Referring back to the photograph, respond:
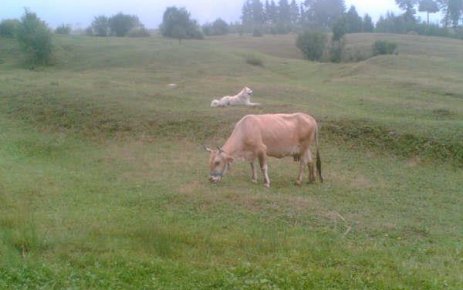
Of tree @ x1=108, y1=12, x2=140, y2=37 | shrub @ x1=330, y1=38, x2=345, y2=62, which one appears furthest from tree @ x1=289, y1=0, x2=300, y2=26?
shrub @ x1=330, y1=38, x2=345, y2=62

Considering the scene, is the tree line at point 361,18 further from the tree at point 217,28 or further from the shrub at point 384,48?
the shrub at point 384,48

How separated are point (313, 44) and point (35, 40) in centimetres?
2552

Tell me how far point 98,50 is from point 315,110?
28.8 m

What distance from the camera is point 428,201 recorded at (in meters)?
12.7

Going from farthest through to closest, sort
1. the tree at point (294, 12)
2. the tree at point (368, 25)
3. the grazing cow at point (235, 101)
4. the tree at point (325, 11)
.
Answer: the tree at point (294, 12) < the tree at point (325, 11) < the tree at point (368, 25) < the grazing cow at point (235, 101)

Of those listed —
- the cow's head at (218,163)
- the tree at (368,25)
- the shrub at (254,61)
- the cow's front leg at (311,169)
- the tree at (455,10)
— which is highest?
the tree at (455,10)

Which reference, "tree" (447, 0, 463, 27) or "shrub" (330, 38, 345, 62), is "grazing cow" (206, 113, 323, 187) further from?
"tree" (447, 0, 463, 27)

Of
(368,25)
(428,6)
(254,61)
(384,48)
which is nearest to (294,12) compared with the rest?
(428,6)

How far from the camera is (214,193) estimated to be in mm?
12164

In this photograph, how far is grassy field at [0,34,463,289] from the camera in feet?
25.5

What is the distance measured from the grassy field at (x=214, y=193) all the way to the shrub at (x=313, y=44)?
82.1ft

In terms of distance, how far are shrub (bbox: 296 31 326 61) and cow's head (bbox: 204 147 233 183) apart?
4292 centimetres

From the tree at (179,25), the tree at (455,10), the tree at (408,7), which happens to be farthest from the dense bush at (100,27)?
the tree at (455,10)

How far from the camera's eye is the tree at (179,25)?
60562 mm
